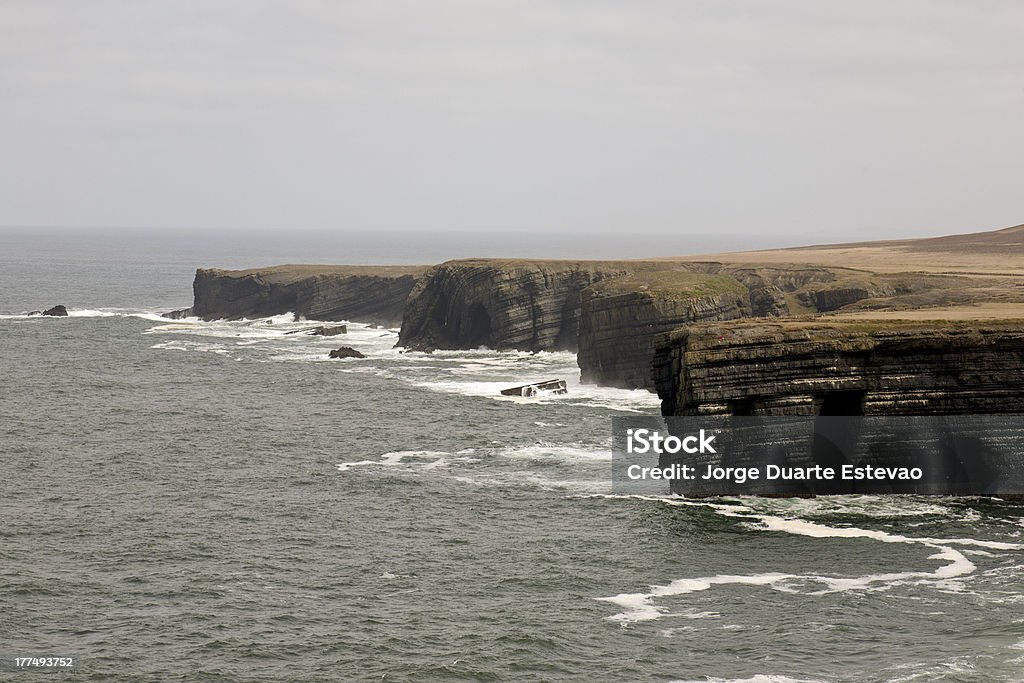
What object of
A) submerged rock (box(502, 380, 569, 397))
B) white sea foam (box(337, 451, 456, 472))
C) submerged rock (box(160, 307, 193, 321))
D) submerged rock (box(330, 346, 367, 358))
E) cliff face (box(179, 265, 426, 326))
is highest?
cliff face (box(179, 265, 426, 326))

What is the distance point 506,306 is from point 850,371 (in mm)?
75623

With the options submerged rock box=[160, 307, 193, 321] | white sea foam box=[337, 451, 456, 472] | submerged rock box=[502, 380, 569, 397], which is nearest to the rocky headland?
submerged rock box=[160, 307, 193, 321]

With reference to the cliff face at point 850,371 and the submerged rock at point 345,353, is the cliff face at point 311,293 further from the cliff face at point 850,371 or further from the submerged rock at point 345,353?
the cliff face at point 850,371

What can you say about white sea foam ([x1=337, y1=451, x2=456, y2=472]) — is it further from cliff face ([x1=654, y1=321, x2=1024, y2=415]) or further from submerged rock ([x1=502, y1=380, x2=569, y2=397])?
submerged rock ([x1=502, y1=380, x2=569, y2=397])

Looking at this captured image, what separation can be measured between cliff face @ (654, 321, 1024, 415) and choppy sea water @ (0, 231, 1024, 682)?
5.34m

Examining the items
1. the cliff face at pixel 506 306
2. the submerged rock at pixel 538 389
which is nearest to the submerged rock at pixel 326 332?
the cliff face at pixel 506 306

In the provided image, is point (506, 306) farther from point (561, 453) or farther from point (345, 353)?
point (561, 453)

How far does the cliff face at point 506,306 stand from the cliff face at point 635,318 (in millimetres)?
20205

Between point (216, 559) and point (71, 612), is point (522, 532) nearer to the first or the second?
point (216, 559)

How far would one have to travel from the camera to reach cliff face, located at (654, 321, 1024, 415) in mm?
67188

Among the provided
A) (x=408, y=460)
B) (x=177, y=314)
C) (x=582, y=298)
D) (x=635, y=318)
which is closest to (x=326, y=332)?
(x=177, y=314)

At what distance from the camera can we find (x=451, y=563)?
57.5 m

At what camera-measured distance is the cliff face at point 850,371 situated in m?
67.2

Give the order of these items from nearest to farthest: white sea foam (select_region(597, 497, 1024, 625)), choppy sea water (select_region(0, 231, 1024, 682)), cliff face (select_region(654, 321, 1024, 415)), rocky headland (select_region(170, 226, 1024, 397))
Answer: choppy sea water (select_region(0, 231, 1024, 682)) < white sea foam (select_region(597, 497, 1024, 625)) < cliff face (select_region(654, 321, 1024, 415)) < rocky headland (select_region(170, 226, 1024, 397))
